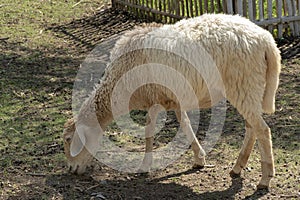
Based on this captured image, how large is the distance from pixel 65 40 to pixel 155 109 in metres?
5.61

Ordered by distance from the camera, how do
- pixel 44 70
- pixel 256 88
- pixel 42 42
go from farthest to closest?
pixel 42 42 → pixel 44 70 → pixel 256 88

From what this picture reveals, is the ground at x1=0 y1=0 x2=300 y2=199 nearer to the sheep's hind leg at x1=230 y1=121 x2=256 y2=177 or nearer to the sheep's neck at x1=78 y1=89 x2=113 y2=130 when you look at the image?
the sheep's hind leg at x1=230 y1=121 x2=256 y2=177

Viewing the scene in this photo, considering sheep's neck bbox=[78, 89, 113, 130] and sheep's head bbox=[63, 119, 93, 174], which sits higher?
sheep's neck bbox=[78, 89, 113, 130]

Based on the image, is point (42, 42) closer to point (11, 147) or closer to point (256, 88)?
point (11, 147)

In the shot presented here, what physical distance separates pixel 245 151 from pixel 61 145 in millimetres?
1996

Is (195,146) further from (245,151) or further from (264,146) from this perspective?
A: (264,146)

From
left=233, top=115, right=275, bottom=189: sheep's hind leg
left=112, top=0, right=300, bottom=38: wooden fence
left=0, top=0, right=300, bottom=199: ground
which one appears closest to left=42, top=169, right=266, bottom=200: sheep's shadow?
left=0, top=0, right=300, bottom=199: ground

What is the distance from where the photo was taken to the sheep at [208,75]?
4.79 metres

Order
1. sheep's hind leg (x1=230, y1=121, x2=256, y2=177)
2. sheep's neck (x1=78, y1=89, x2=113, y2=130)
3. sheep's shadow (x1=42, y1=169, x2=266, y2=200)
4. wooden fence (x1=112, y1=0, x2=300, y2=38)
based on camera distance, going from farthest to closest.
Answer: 1. wooden fence (x1=112, y1=0, x2=300, y2=38)
2. sheep's neck (x1=78, y1=89, x2=113, y2=130)
3. sheep's hind leg (x1=230, y1=121, x2=256, y2=177)
4. sheep's shadow (x1=42, y1=169, x2=266, y2=200)

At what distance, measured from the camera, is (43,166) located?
5531 millimetres

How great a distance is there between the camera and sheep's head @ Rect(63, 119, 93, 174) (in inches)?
205

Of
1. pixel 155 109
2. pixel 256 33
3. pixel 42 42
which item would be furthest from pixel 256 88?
pixel 42 42

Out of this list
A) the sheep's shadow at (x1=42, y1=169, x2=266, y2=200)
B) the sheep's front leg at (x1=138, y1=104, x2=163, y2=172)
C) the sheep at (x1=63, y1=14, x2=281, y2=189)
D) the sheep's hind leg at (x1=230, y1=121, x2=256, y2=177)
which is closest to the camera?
the sheep at (x1=63, y1=14, x2=281, y2=189)

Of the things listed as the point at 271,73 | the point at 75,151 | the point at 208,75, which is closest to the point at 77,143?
the point at 75,151
